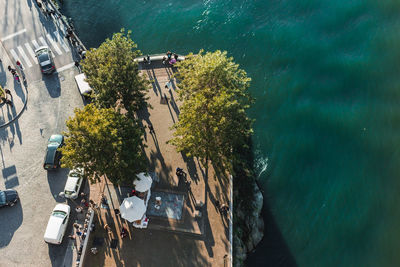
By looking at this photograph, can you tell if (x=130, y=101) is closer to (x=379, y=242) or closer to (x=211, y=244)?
(x=211, y=244)

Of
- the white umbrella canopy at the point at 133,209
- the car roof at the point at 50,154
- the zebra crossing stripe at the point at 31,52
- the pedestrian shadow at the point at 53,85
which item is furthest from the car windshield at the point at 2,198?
the zebra crossing stripe at the point at 31,52

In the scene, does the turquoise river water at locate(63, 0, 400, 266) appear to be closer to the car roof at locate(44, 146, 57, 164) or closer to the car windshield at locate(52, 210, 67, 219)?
the car windshield at locate(52, 210, 67, 219)

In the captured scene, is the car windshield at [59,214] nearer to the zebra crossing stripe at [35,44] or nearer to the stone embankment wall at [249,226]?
the stone embankment wall at [249,226]

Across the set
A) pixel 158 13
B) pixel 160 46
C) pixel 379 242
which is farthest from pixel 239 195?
pixel 158 13

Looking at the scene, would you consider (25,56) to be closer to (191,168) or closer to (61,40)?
(61,40)

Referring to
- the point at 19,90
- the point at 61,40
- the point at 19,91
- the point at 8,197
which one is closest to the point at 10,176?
the point at 8,197
